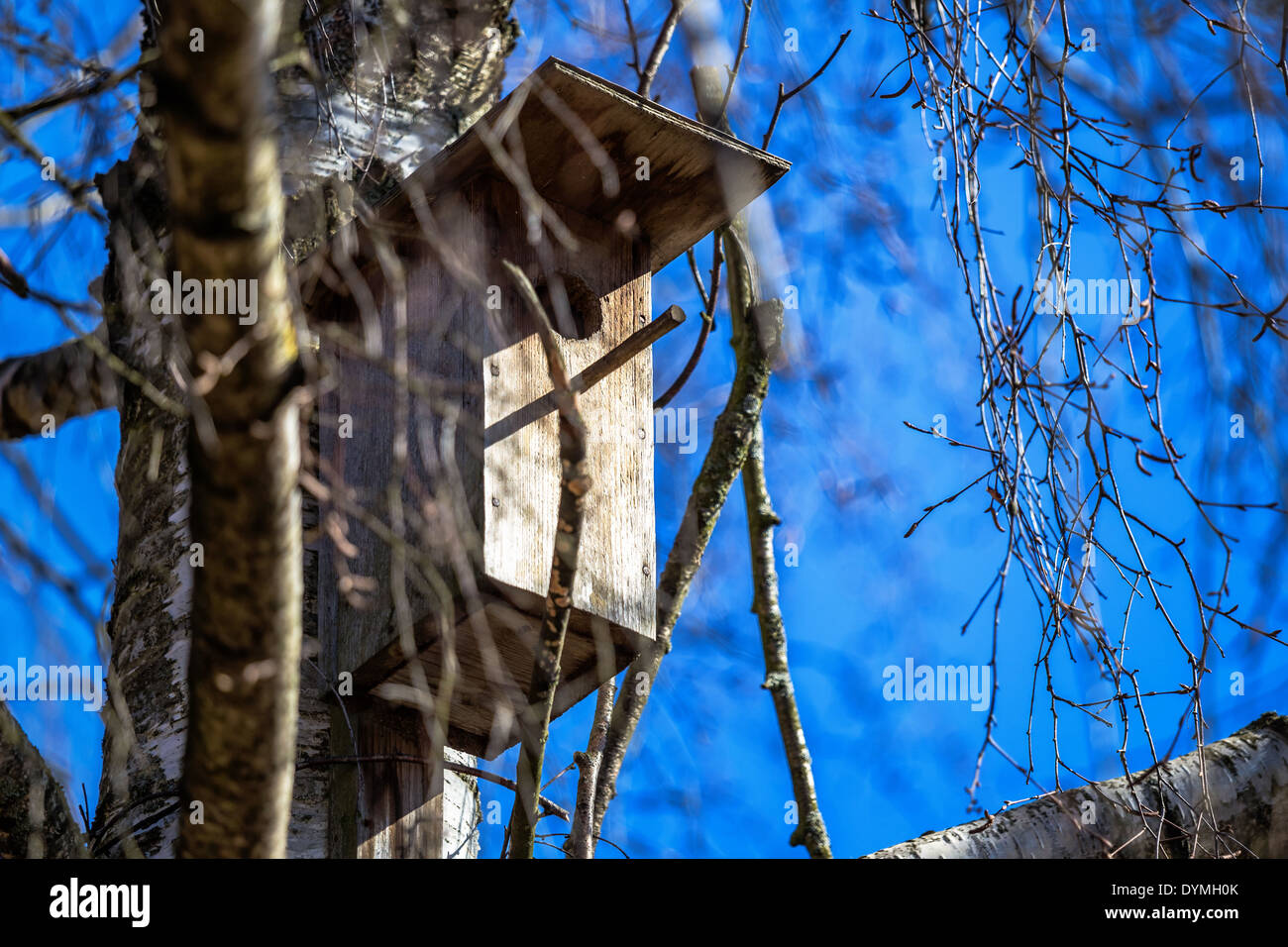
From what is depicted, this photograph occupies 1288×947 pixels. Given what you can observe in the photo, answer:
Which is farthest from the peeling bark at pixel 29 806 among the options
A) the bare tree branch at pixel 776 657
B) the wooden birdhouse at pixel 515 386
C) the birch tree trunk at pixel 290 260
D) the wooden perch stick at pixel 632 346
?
the bare tree branch at pixel 776 657

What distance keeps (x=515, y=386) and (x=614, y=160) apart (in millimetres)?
520

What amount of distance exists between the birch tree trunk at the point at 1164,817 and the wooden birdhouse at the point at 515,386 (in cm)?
72

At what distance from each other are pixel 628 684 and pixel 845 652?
107 inches

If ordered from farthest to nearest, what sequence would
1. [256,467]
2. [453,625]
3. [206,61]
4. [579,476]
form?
[453,625] < [579,476] < [256,467] < [206,61]

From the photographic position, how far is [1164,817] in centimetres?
204

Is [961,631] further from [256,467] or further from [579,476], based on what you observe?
[256,467]

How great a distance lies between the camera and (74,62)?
188cm

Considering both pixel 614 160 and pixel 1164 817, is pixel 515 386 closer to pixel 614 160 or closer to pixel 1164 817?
pixel 614 160

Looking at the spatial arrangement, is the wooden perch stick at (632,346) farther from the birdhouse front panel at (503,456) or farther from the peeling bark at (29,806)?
the peeling bark at (29,806)

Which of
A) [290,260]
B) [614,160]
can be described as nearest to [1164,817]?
[614,160]

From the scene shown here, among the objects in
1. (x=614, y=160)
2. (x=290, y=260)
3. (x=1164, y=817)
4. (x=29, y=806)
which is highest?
(x=614, y=160)
